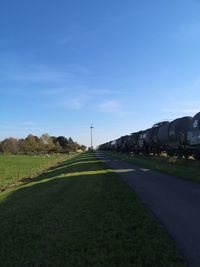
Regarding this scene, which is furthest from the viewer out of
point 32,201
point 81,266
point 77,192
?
point 77,192

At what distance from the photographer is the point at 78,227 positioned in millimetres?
9594

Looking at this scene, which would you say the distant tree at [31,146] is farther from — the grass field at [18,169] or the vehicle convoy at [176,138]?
the vehicle convoy at [176,138]

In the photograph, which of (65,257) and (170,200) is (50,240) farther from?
(170,200)

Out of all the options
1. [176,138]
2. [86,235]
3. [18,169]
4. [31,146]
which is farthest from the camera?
[31,146]

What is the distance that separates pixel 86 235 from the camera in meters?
8.66

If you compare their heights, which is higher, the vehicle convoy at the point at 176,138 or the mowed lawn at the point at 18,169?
the vehicle convoy at the point at 176,138

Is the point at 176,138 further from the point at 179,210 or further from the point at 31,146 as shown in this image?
the point at 31,146

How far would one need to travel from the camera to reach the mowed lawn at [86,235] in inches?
271

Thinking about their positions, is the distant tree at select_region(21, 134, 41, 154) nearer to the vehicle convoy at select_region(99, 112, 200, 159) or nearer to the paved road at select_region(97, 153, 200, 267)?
the vehicle convoy at select_region(99, 112, 200, 159)


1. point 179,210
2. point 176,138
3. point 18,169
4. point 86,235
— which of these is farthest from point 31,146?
point 86,235

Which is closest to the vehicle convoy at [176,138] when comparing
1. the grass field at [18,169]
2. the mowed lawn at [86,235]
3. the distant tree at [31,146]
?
the grass field at [18,169]

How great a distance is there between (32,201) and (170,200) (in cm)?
603

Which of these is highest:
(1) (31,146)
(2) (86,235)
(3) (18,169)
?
(1) (31,146)

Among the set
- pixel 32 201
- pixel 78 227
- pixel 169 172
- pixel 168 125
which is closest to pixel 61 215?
pixel 78 227
